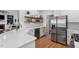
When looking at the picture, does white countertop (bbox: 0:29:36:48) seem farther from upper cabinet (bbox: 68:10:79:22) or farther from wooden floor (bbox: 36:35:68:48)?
upper cabinet (bbox: 68:10:79:22)

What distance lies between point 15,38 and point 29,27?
9.2 inches

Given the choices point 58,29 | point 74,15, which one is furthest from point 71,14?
point 58,29

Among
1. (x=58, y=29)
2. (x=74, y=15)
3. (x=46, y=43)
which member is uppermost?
(x=74, y=15)

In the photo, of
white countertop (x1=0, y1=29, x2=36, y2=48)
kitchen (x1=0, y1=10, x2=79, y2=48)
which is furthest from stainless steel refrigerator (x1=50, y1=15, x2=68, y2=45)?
white countertop (x1=0, y1=29, x2=36, y2=48)

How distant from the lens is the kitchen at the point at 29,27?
50.4 inches

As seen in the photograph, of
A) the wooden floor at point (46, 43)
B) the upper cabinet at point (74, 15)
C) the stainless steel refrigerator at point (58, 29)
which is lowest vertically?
the wooden floor at point (46, 43)

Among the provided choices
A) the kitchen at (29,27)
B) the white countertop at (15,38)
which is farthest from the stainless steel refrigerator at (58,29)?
the white countertop at (15,38)

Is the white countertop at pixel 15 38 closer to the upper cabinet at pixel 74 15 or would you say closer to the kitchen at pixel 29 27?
the kitchen at pixel 29 27

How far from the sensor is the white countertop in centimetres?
128

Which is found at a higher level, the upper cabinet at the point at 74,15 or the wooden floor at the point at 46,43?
the upper cabinet at the point at 74,15

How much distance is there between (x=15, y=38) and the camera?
130 centimetres

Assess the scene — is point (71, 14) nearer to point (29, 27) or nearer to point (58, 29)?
point (58, 29)
